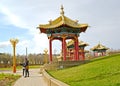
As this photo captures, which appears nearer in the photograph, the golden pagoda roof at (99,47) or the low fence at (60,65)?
the low fence at (60,65)

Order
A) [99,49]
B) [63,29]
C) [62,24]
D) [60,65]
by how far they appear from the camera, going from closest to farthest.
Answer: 1. [60,65]
2. [62,24]
3. [63,29]
4. [99,49]

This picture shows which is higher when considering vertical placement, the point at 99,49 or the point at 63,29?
the point at 63,29

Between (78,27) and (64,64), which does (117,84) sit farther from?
(78,27)

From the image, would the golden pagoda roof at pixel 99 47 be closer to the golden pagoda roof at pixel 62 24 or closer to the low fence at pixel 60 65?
the golden pagoda roof at pixel 62 24

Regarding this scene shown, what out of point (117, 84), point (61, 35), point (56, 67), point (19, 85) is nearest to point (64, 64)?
point (56, 67)

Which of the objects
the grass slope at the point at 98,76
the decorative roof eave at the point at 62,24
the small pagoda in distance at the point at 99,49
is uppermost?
the decorative roof eave at the point at 62,24

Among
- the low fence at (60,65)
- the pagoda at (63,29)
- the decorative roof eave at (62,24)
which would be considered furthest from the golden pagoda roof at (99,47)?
the low fence at (60,65)

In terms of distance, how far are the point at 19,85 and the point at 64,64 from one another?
14.3 m

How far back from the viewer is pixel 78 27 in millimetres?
36188

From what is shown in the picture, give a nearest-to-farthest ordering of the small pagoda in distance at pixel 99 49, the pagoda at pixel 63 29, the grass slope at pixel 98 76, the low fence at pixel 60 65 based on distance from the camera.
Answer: the grass slope at pixel 98 76, the low fence at pixel 60 65, the pagoda at pixel 63 29, the small pagoda in distance at pixel 99 49

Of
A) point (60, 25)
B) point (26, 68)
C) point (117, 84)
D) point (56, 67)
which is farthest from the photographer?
point (60, 25)

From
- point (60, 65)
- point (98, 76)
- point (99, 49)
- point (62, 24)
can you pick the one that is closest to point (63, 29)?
point (62, 24)

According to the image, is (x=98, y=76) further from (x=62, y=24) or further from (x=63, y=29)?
(x=63, y=29)

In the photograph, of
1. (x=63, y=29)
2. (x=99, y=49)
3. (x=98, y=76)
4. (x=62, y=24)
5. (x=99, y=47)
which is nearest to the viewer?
(x=98, y=76)
